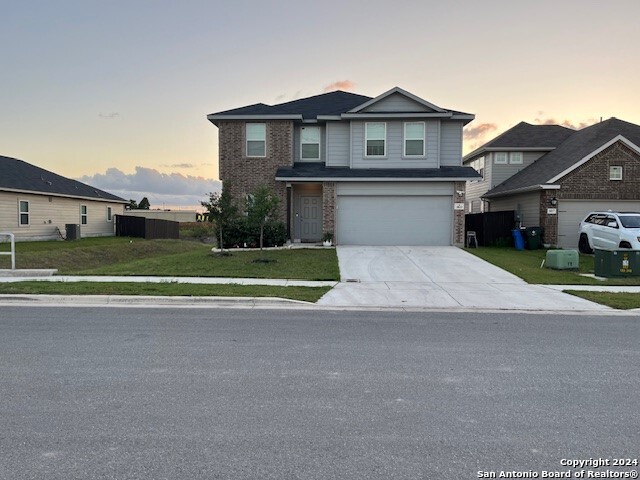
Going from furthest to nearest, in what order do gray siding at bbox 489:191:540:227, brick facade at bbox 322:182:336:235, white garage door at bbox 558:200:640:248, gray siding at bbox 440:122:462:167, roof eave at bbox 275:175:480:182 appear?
gray siding at bbox 489:191:540:227, gray siding at bbox 440:122:462:167, white garage door at bbox 558:200:640:248, brick facade at bbox 322:182:336:235, roof eave at bbox 275:175:480:182

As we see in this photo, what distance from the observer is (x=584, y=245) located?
19625 millimetres

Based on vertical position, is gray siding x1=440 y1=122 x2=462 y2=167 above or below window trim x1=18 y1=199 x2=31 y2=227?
above

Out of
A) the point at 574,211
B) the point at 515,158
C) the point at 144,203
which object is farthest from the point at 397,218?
the point at 144,203

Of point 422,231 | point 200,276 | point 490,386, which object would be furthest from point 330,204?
point 490,386

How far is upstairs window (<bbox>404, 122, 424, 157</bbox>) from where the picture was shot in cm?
2106

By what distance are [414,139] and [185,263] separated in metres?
12.1

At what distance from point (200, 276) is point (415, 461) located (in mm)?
10535

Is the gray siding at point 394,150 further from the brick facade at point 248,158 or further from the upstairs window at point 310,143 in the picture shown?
the brick facade at point 248,158

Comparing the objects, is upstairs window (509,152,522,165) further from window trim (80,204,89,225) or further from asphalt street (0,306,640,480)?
window trim (80,204,89,225)

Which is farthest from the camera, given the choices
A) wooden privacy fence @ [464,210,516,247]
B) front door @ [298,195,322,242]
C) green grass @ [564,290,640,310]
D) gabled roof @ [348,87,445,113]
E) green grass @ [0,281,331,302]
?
wooden privacy fence @ [464,210,516,247]

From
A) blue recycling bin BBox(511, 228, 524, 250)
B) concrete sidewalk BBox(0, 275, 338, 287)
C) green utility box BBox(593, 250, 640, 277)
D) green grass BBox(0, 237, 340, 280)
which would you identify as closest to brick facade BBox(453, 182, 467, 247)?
blue recycling bin BBox(511, 228, 524, 250)

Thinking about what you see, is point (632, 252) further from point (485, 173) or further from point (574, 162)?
point (485, 173)

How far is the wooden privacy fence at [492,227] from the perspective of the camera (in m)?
22.6

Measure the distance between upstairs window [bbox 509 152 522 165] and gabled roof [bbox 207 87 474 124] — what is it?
9.23m
